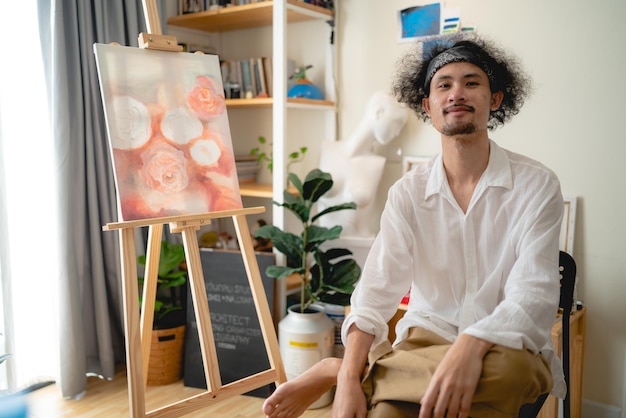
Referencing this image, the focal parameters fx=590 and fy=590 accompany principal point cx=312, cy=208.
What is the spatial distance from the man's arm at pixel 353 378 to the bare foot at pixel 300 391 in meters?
0.04

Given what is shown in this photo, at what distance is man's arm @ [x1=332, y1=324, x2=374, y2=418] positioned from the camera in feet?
4.40

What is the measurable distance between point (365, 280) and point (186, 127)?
35.3 inches

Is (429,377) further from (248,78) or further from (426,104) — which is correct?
(248,78)

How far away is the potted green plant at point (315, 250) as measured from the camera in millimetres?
2475

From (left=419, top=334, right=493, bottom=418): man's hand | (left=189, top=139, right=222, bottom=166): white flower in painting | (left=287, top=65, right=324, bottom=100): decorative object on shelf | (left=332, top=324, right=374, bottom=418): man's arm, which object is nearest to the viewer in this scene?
(left=419, top=334, right=493, bottom=418): man's hand

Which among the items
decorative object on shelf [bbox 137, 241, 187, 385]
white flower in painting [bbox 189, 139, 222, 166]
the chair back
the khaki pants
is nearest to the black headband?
the chair back

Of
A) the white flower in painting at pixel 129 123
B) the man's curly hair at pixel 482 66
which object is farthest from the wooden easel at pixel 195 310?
the man's curly hair at pixel 482 66

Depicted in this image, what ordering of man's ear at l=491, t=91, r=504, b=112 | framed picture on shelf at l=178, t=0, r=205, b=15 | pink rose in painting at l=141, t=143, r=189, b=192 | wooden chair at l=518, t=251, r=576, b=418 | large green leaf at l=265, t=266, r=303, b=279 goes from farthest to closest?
framed picture on shelf at l=178, t=0, r=205, b=15 < large green leaf at l=265, t=266, r=303, b=279 < pink rose in painting at l=141, t=143, r=189, b=192 < wooden chair at l=518, t=251, r=576, b=418 < man's ear at l=491, t=91, r=504, b=112

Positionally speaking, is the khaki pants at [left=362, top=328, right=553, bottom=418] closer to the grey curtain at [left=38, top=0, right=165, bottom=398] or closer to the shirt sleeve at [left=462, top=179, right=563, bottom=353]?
the shirt sleeve at [left=462, top=179, right=563, bottom=353]

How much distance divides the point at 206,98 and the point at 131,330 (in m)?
0.85

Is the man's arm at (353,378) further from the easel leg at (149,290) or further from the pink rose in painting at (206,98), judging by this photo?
the pink rose in painting at (206,98)

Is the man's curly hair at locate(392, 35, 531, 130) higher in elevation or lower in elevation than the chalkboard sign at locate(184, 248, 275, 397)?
higher

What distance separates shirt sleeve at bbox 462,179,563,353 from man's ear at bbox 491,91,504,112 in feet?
0.92

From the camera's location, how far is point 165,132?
201cm
